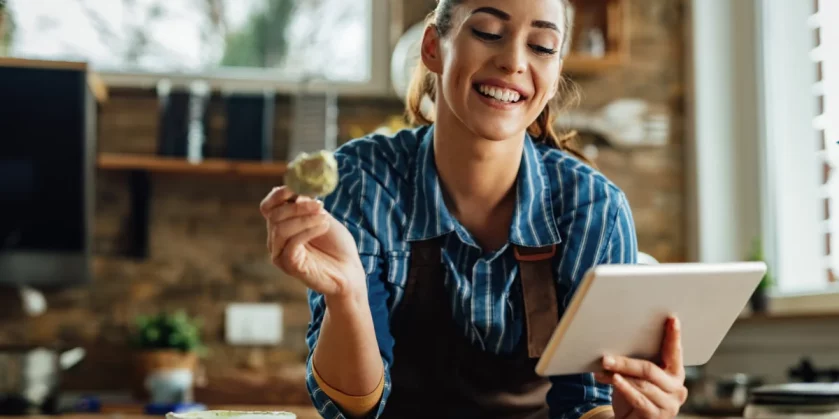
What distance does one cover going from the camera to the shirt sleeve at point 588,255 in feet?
4.64

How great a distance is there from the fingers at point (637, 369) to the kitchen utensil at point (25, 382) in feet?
6.95

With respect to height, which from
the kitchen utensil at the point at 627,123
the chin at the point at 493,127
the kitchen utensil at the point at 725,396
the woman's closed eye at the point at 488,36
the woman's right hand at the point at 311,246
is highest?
the kitchen utensil at the point at 627,123

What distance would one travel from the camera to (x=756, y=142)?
3477 millimetres

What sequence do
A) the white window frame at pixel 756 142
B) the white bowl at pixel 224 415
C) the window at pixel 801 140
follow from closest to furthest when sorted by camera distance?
the white bowl at pixel 224 415 → the window at pixel 801 140 → the white window frame at pixel 756 142

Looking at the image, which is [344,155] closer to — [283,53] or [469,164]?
[469,164]

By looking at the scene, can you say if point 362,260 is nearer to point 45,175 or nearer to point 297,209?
point 297,209

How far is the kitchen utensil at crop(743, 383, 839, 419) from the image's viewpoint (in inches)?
72.8

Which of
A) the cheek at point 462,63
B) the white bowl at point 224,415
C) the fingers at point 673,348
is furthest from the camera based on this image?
the cheek at point 462,63

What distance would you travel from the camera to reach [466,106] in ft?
4.61

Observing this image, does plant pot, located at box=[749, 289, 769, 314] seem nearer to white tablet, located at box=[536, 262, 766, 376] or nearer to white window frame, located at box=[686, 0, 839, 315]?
white window frame, located at box=[686, 0, 839, 315]

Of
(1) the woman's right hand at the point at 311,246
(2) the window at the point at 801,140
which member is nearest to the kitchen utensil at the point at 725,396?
(2) the window at the point at 801,140

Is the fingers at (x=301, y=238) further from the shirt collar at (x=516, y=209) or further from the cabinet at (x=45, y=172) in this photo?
the cabinet at (x=45, y=172)

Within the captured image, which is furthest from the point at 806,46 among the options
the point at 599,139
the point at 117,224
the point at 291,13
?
the point at 117,224

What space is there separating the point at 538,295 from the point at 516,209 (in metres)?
0.13
